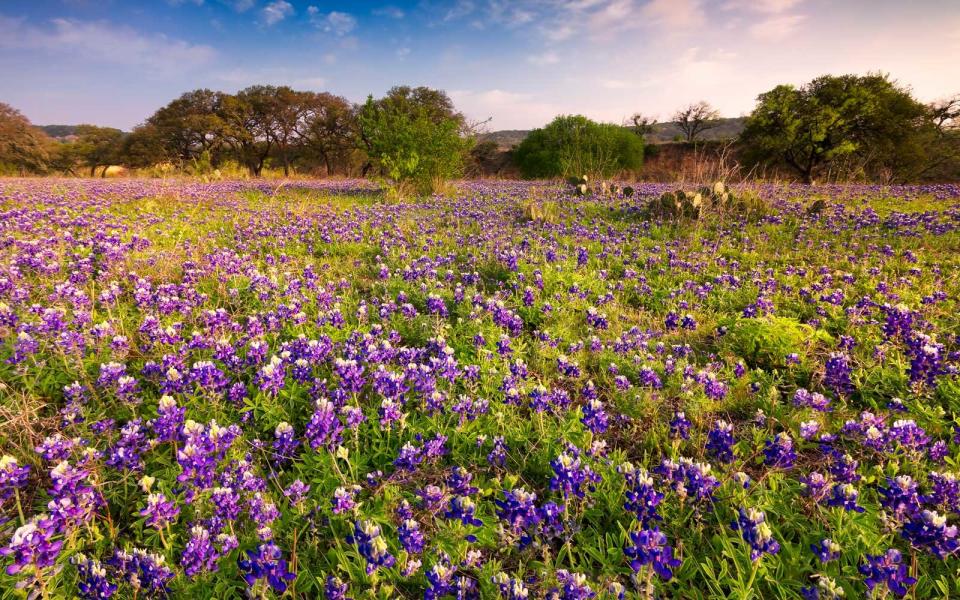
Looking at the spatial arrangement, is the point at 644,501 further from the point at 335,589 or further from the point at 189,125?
the point at 189,125

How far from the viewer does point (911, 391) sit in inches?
146

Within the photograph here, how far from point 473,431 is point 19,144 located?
6135cm

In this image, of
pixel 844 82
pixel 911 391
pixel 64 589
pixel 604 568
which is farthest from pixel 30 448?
pixel 844 82

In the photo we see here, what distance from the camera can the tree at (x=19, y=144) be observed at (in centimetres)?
4016

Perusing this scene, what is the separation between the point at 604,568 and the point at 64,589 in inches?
111

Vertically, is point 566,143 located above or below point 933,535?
above

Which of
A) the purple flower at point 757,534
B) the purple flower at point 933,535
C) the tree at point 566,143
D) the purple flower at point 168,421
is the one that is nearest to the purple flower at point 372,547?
the purple flower at point 168,421

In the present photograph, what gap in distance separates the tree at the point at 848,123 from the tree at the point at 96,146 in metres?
64.8

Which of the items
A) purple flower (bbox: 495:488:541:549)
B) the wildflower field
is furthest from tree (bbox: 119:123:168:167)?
purple flower (bbox: 495:488:541:549)

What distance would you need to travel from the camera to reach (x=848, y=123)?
28.4 metres

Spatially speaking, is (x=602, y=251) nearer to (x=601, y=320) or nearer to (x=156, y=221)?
(x=601, y=320)

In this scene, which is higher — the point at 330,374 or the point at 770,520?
the point at 330,374

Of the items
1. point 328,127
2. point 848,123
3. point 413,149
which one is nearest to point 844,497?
point 413,149

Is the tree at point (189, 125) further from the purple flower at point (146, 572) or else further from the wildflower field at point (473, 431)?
the purple flower at point (146, 572)
